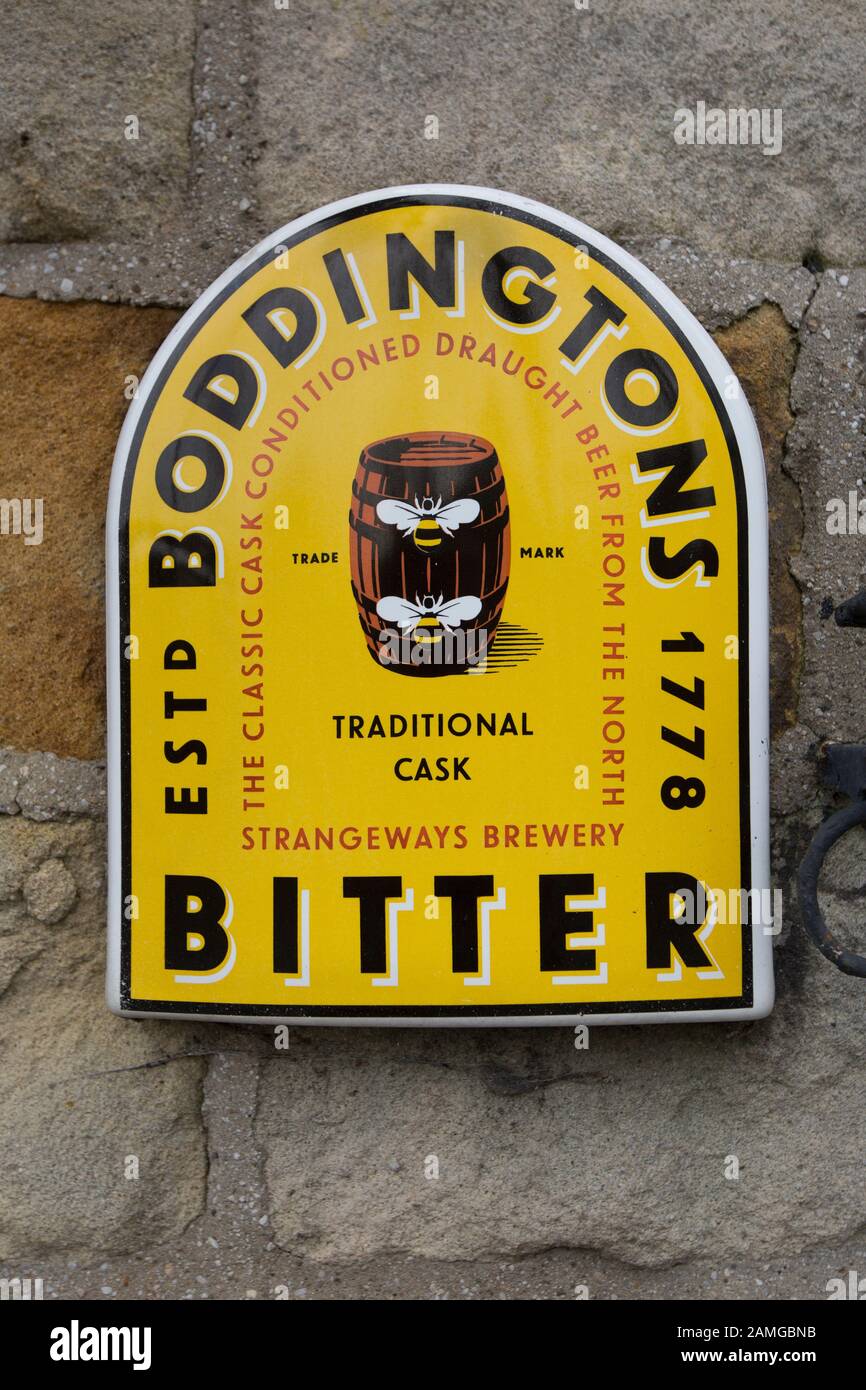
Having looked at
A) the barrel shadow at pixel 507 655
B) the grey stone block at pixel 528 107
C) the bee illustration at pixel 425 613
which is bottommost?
the barrel shadow at pixel 507 655

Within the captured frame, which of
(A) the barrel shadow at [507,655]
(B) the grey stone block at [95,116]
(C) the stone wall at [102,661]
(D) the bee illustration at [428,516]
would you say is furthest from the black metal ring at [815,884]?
(B) the grey stone block at [95,116]

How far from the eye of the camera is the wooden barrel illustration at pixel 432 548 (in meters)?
1.00

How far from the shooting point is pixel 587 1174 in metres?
1.05

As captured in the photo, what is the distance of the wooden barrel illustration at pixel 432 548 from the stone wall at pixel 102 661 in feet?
0.97

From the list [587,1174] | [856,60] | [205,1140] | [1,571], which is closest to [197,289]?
[1,571]

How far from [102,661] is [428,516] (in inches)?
15.1

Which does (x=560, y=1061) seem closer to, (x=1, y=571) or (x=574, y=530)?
(x=574, y=530)

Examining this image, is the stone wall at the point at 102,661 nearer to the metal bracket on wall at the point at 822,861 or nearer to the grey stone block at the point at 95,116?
the grey stone block at the point at 95,116

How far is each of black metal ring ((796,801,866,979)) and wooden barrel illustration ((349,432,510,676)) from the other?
369 millimetres

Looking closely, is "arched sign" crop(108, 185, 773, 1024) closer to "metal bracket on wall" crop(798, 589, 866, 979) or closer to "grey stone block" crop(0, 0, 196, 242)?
"metal bracket on wall" crop(798, 589, 866, 979)

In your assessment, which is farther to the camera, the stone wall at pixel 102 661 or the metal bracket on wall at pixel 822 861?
the stone wall at pixel 102 661

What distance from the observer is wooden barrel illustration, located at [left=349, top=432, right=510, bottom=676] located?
39.5 inches

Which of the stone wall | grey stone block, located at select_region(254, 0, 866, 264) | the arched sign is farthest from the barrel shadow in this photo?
grey stone block, located at select_region(254, 0, 866, 264)

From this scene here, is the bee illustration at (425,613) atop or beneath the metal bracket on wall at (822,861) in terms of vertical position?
atop
